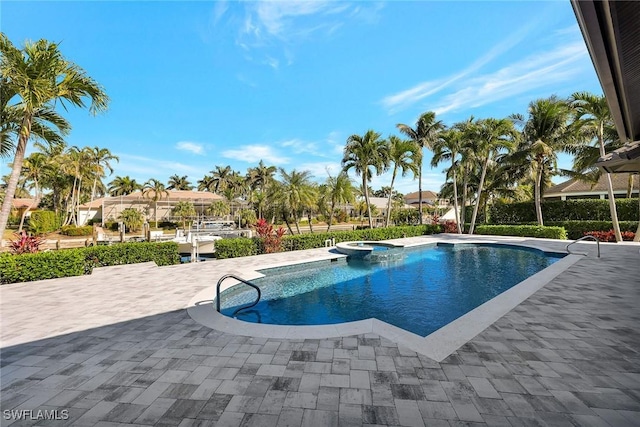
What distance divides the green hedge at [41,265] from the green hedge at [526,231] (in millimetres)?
23310

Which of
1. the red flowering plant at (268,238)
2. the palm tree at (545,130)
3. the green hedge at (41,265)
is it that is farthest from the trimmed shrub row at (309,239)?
the palm tree at (545,130)

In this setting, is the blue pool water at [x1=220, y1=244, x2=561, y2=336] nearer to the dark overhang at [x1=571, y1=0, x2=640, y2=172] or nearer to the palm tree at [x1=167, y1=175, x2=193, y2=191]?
the dark overhang at [x1=571, y1=0, x2=640, y2=172]

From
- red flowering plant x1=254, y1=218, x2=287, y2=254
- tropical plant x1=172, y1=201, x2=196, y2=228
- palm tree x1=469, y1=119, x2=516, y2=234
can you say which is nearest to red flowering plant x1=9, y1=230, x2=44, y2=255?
red flowering plant x1=254, y1=218, x2=287, y2=254

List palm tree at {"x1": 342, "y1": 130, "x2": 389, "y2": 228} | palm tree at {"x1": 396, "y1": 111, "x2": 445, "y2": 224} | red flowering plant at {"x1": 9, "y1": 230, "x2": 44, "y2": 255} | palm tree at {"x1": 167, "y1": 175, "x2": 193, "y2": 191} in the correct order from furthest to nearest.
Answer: palm tree at {"x1": 167, "y1": 175, "x2": 193, "y2": 191} → palm tree at {"x1": 396, "y1": 111, "x2": 445, "y2": 224} → palm tree at {"x1": 342, "y1": 130, "x2": 389, "y2": 228} → red flowering plant at {"x1": 9, "y1": 230, "x2": 44, "y2": 255}

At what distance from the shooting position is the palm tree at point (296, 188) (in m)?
17.8

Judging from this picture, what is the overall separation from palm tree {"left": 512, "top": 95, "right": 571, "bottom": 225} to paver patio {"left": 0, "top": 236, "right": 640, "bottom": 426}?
15.3 metres

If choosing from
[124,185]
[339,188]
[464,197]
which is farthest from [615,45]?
[124,185]

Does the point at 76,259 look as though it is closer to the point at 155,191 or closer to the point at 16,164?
the point at 16,164

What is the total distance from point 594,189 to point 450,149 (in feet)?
43.8

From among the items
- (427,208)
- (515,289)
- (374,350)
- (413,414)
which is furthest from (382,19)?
(427,208)

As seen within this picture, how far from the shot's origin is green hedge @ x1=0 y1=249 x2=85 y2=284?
7.78 metres

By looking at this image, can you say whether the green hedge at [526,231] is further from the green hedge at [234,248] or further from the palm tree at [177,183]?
the palm tree at [177,183]

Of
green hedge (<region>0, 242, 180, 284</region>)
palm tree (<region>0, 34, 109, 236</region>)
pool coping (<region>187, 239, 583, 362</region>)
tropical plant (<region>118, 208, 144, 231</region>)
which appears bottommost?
pool coping (<region>187, 239, 583, 362</region>)

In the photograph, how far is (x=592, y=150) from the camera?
1549cm
